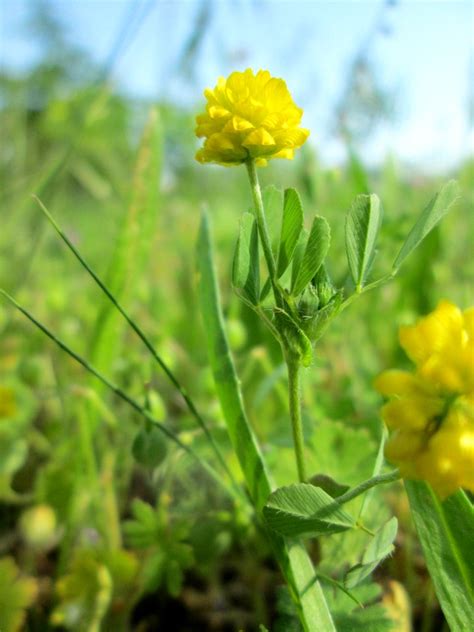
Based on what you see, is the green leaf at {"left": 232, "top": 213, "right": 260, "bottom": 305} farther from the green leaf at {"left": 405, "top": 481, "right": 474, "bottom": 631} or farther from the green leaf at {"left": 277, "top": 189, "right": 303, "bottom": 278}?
the green leaf at {"left": 405, "top": 481, "right": 474, "bottom": 631}

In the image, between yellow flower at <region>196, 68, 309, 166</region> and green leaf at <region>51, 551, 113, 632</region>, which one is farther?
green leaf at <region>51, 551, 113, 632</region>

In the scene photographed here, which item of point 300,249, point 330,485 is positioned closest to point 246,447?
point 330,485

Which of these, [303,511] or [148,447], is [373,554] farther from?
[148,447]

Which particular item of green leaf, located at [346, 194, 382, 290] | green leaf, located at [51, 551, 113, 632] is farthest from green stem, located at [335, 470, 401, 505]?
green leaf, located at [51, 551, 113, 632]

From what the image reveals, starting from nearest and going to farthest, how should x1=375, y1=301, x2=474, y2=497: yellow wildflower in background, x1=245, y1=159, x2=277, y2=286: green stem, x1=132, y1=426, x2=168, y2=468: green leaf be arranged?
x1=375, y1=301, x2=474, y2=497: yellow wildflower in background → x1=245, y1=159, x2=277, y2=286: green stem → x1=132, y1=426, x2=168, y2=468: green leaf

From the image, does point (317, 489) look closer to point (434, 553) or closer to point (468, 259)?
point (434, 553)

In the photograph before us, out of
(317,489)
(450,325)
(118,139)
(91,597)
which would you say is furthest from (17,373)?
(118,139)
